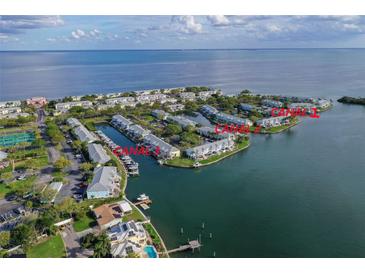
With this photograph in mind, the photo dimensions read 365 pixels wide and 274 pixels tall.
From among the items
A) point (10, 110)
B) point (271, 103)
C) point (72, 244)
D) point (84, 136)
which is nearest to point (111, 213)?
point (72, 244)

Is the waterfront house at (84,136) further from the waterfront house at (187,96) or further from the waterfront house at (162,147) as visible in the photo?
the waterfront house at (187,96)

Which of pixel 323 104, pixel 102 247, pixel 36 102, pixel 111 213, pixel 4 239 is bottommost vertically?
pixel 111 213

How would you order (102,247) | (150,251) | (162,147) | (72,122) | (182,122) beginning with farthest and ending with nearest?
(72,122) < (182,122) < (162,147) < (150,251) < (102,247)

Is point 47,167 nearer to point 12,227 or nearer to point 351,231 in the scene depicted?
point 12,227

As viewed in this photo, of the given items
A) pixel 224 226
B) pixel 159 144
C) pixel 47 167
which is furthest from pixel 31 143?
pixel 224 226

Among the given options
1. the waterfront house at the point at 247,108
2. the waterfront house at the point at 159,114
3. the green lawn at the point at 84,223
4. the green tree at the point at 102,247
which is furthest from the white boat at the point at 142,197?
the waterfront house at the point at 247,108

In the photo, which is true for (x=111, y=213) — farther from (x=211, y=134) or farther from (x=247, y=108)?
(x=247, y=108)
